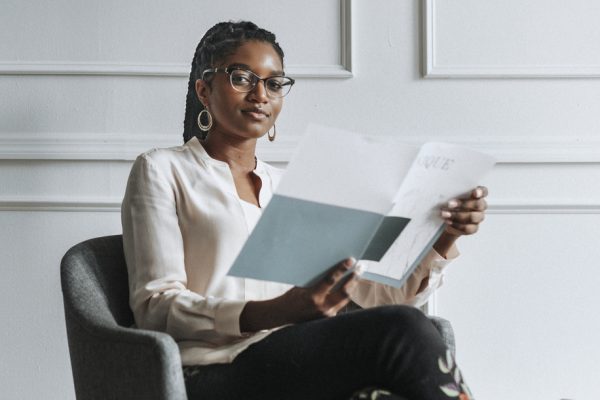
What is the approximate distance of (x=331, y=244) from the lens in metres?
1.21

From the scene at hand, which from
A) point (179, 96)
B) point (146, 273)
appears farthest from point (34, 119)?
point (146, 273)

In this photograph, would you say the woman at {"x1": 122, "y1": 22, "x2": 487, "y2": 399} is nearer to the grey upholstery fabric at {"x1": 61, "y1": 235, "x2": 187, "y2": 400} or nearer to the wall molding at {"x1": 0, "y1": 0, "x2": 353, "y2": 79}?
the grey upholstery fabric at {"x1": 61, "y1": 235, "x2": 187, "y2": 400}

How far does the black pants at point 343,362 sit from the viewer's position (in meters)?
1.22

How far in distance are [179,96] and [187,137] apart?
12.9 inches

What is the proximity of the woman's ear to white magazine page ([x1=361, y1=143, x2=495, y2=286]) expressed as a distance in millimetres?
497

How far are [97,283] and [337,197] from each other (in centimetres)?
54

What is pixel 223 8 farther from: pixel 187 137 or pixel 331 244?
pixel 331 244

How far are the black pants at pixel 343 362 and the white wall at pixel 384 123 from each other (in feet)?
2.66

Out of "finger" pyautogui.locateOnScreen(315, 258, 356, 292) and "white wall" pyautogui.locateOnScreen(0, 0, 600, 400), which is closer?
"finger" pyautogui.locateOnScreen(315, 258, 356, 292)

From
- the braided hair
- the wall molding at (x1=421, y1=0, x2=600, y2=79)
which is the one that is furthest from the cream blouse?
the wall molding at (x1=421, y1=0, x2=600, y2=79)

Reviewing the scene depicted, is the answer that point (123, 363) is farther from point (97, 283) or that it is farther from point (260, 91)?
point (260, 91)

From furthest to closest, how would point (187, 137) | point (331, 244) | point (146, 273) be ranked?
point (187, 137), point (146, 273), point (331, 244)

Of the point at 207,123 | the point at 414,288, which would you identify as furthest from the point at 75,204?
the point at 414,288

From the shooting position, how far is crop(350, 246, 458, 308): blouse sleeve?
5.10ft
